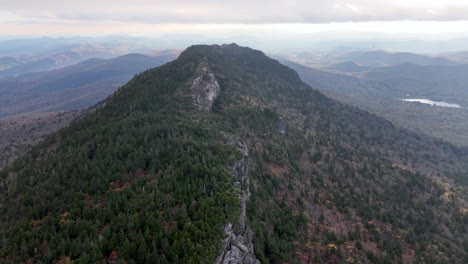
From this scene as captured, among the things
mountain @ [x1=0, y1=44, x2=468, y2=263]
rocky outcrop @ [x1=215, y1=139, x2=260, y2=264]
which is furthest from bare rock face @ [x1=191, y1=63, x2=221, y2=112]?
rocky outcrop @ [x1=215, y1=139, x2=260, y2=264]

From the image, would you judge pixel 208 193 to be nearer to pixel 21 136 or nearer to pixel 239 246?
pixel 239 246

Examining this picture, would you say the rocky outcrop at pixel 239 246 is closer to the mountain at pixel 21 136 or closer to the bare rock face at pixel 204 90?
the bare rock face at pixel 204 90

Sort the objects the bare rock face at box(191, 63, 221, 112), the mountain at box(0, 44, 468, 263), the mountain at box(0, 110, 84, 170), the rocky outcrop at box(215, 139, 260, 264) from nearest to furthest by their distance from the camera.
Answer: the rocky outcrop at box(215, 139, 260, 264) → the mountain at box(0, 44, 468, 263) → the bare rock face at box(191, 63, 221, 112) → the mountain at box(0, 110, 84, 170)

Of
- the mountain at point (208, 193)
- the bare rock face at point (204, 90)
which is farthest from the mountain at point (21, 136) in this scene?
the bare rock face at point (204, 90)

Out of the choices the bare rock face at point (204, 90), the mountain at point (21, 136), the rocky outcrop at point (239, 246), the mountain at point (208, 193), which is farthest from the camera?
the mountain at point (21, 136)

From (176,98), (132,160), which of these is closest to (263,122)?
(176,98)

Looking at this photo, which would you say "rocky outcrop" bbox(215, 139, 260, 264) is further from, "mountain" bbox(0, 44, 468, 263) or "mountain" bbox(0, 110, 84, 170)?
"mountain" bbox(0, 110, 84, 170)

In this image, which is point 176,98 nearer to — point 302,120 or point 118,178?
point 118,178
